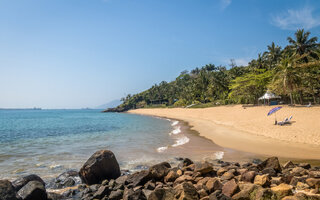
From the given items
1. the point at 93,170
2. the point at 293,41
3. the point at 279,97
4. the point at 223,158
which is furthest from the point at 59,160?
the point at 293,41

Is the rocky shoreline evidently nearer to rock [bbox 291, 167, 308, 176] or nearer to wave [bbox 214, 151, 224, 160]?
rock [bbox 291, 167, 308, 176]

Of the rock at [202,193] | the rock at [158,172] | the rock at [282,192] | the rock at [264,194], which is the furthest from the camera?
the rock at [158,172]

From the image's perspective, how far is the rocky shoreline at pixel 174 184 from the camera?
5.86 meters

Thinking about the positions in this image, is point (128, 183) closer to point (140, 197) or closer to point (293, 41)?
point (140, 197)

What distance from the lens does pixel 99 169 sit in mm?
9094

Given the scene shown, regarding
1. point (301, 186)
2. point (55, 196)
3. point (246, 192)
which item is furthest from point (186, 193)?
point (55, 196)

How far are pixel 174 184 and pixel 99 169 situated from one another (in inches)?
144

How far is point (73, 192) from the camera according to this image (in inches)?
314

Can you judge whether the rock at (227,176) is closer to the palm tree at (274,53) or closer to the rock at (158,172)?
the rock at (158,172)

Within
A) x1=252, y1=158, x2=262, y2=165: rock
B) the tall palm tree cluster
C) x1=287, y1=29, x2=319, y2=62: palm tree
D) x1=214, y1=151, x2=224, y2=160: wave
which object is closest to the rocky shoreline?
x1=252, y1=158, x2=262, y2=165: rock

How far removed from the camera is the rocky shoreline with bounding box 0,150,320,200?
586cm

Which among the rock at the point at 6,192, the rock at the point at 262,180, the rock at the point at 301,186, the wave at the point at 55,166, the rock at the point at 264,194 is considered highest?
the rock at the point at 264,194

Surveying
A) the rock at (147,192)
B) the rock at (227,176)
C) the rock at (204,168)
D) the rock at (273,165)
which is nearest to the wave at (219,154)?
the rock at (273,165)

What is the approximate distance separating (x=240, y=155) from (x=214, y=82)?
6375 centimetres
